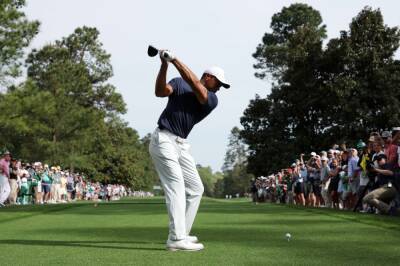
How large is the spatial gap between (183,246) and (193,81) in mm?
1910

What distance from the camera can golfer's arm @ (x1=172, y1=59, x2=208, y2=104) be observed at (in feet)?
25.1

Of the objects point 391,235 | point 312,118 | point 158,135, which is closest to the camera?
point 158,135

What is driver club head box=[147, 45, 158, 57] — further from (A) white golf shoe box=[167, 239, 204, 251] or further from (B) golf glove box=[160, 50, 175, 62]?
(A) white golf shoe box=[167, 239, 204, 251]

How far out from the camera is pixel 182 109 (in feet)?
27.1

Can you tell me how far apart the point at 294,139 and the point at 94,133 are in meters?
21.0

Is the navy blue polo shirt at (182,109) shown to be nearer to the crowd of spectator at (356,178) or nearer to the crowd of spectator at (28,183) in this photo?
the crowd of spectator at (356,178)

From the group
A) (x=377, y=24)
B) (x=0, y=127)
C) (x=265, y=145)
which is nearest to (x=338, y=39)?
(x=377, y=24)

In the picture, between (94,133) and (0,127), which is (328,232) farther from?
(94,133)

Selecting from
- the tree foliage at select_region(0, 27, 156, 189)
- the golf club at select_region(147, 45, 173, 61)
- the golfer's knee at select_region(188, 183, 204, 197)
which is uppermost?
the tree foliage at select_region(0, 27, 156, 189)

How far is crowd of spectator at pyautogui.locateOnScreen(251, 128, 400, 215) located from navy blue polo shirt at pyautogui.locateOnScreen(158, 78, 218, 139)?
9.19m

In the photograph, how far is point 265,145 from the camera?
5825 cm

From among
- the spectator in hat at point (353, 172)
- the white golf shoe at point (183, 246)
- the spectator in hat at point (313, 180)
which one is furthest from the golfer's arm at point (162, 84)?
the spectator in hat at point (313, 180)

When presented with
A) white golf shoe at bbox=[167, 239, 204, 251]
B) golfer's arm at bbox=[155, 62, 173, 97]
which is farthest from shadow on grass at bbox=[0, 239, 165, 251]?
golfer's arm at bbox=[155, 62, 173, 97]

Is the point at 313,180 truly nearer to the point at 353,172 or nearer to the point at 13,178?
the point at 353,172
